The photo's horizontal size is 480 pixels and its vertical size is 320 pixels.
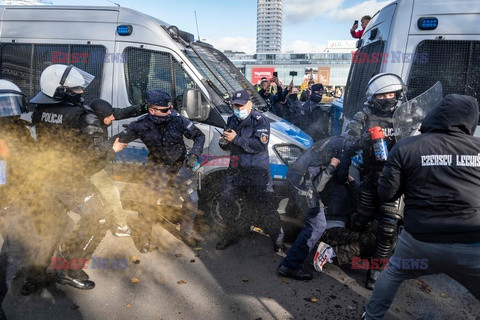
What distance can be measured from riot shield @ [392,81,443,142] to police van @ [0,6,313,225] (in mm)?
1258

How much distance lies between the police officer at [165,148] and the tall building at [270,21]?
204 m

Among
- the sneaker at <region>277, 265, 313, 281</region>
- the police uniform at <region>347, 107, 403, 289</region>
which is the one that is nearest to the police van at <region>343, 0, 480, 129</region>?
the police uniform at <region>347, 107, 403, 289</region>

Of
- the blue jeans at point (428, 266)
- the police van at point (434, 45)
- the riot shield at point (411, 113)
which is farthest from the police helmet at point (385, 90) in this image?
the blue jeans at point (428, 266)

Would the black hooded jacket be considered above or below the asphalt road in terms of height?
above

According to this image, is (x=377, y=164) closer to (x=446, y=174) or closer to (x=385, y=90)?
(x=385, y=90)

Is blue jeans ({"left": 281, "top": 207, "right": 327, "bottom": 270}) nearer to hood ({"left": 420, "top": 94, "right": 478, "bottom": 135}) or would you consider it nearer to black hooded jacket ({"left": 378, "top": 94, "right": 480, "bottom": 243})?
black hooded jacket ({"left": 378, "top": 94, "right": 480, "bottom": 243})

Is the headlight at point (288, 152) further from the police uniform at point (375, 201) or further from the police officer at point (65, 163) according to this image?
the police officer at point (65, 163)

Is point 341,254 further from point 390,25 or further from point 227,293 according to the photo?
point 390,25

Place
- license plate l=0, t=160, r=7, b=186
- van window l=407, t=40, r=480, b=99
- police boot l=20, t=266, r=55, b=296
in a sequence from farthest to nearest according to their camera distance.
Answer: van window l=407, t=40, r=480, b=99
police boot l=20, t=266, r=55, b=296
license plate l=0, t=160, r=7, b=186

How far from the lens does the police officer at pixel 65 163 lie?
3.20 m

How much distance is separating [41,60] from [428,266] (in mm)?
5460

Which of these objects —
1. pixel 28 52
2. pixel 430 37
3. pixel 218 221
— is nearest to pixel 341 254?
pixel 218 221

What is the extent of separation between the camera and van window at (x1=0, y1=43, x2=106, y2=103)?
16.0ft

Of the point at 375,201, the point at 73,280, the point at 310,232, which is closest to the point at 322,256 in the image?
the point at 310,232
